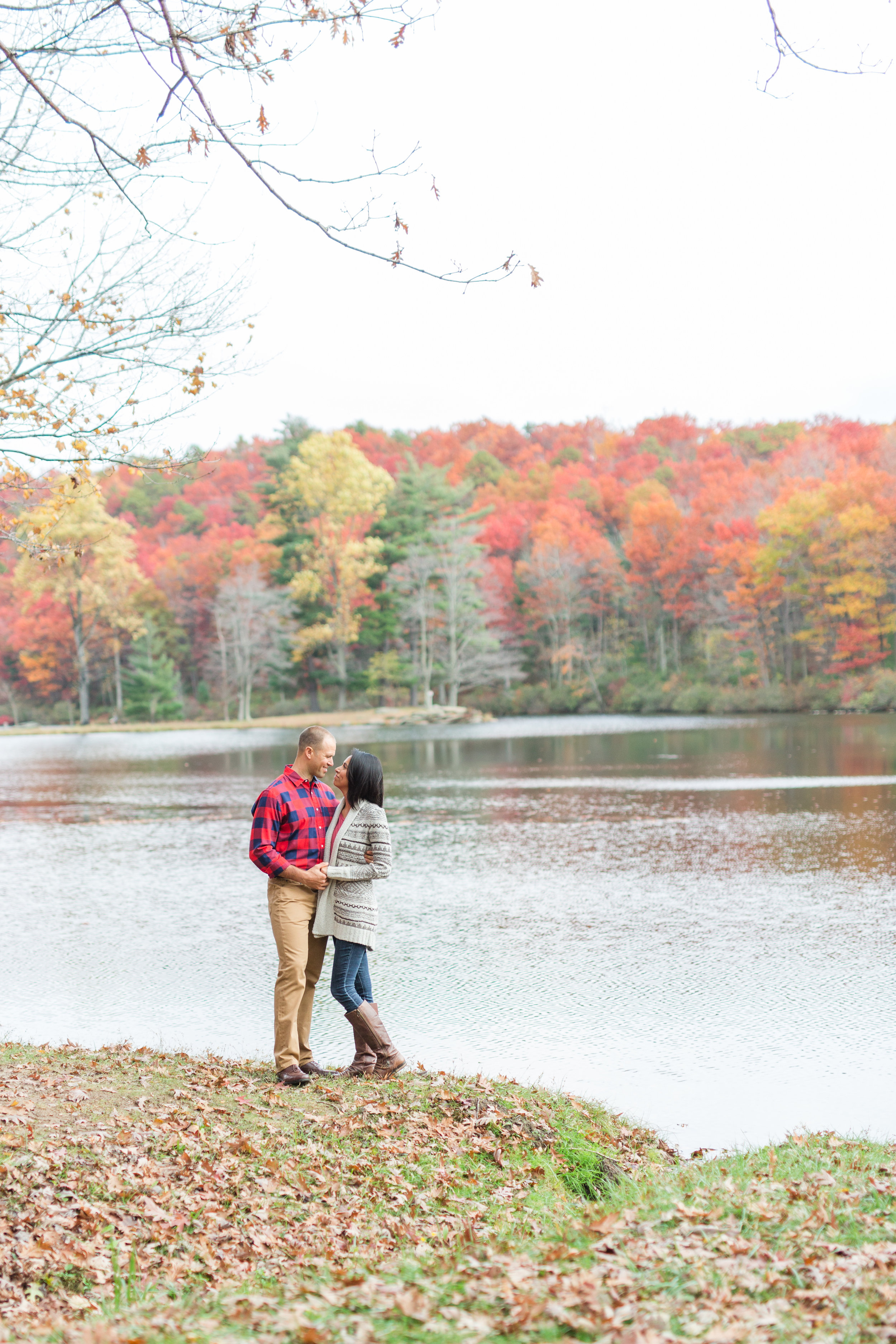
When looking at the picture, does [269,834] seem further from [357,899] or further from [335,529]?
[335,529]

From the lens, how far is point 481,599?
60406 mm

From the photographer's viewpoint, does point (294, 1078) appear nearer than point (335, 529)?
Yes

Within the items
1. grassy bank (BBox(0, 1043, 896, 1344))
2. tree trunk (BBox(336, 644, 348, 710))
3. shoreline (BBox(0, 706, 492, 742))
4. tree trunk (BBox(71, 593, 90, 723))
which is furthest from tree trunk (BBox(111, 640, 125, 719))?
grassy bank (BBox(0, 1043, 896, 1344))

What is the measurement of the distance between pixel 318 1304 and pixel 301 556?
5722 centimetres

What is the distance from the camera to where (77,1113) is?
490 cm

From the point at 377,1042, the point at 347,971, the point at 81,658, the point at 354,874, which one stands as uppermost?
the point at 81,658

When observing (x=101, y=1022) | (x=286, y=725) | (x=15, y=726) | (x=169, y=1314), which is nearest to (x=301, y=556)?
(x=286, y=725)

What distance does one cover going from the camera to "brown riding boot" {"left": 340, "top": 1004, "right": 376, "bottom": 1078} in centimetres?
564

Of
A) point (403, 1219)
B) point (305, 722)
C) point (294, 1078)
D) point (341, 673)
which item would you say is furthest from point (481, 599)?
point (403, 1219)

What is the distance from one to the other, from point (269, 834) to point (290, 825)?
12 centimetres

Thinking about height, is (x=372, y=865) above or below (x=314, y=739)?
below

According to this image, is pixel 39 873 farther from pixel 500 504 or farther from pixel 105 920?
pixel 500 504

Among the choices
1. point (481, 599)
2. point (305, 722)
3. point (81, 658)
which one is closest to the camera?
point (305, 722)

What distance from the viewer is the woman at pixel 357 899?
5.60 metres
